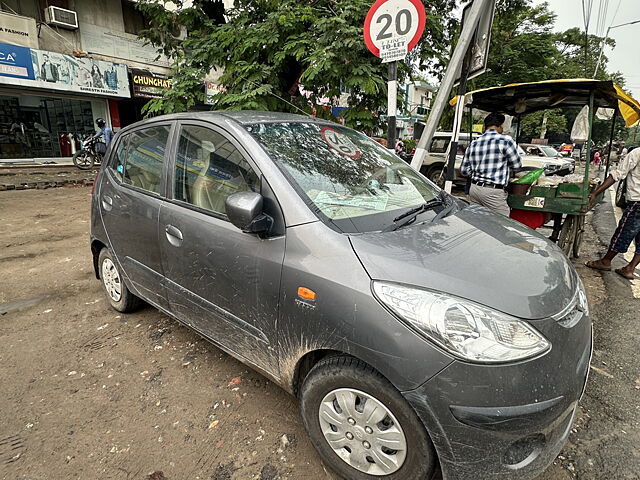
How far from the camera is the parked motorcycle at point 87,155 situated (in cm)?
1305

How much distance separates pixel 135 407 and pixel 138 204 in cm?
138

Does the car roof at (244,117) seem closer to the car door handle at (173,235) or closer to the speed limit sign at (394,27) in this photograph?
the car door handle at (173,235)

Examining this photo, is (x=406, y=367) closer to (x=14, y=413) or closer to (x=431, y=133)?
(x=14, y=413)

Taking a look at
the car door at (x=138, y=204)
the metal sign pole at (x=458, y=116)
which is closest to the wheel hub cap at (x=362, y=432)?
the car door at (x=138, y=204)

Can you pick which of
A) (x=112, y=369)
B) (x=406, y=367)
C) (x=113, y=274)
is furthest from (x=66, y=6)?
(x=406, y=367)

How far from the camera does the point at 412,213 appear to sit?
214 centimetres

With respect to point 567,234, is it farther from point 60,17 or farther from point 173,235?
point 60,17

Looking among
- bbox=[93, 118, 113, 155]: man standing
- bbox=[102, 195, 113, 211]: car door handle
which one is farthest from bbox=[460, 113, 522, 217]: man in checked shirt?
bbox=[93, 118, 113, 155]: man standing

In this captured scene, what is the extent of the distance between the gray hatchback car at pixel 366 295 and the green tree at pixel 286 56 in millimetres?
2420

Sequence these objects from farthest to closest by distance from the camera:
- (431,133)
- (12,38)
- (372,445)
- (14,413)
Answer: (12,38)
(431,133)
(14,413)
(372,445)

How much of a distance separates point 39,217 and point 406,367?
7.78 metres

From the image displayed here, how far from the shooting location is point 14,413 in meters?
2.26

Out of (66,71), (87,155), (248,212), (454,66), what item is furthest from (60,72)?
(248,212)

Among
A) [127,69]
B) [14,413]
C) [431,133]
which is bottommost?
[14,413]
